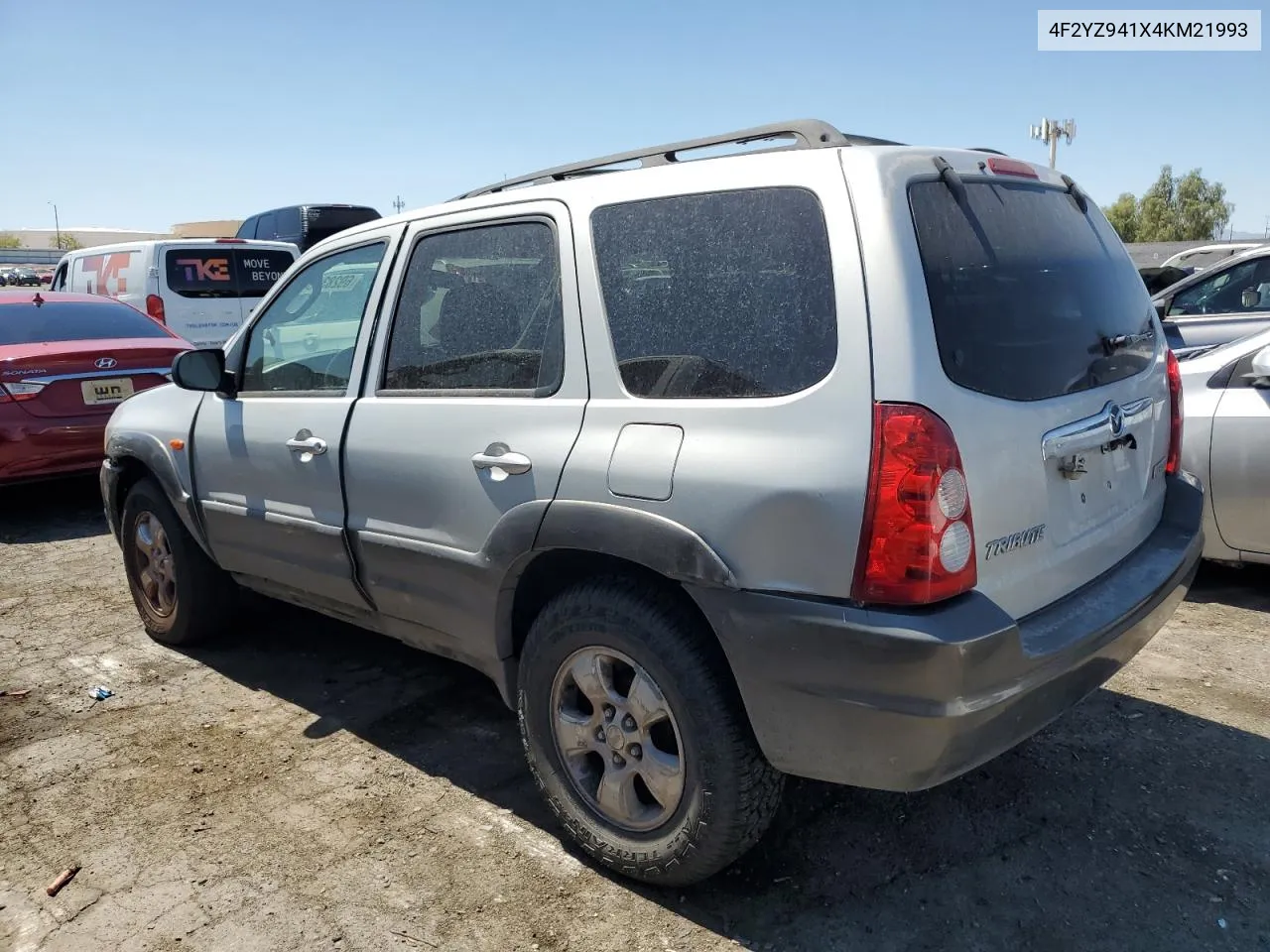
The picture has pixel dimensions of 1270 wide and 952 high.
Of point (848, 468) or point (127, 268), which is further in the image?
point (127, 268)

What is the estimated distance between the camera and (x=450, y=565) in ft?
10.2

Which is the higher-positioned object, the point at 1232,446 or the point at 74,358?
the point at 74,358

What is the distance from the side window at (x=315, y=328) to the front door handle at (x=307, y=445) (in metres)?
0.18

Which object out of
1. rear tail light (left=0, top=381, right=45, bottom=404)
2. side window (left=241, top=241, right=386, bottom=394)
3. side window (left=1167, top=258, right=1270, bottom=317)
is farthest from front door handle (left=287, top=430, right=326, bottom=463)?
side window (left=1167, top=258, right=1270, bottom=317)

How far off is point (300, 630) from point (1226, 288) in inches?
246

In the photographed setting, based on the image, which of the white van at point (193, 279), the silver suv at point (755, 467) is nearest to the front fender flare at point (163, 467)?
the silver suv at point (755, 467)

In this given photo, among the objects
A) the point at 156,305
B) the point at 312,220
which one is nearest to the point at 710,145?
the point at 156,305

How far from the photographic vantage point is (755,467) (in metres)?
2.31

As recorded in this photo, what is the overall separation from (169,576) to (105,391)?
297cm

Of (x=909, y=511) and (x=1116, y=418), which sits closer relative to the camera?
(x=909, y=511)

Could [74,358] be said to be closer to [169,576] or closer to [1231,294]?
[169,576]

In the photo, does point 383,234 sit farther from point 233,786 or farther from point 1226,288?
point 1226,288

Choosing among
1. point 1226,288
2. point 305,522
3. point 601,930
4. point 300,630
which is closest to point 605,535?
point 601,930

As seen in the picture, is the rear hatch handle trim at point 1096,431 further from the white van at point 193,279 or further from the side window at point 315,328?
Answer: the white van at point 193,279
